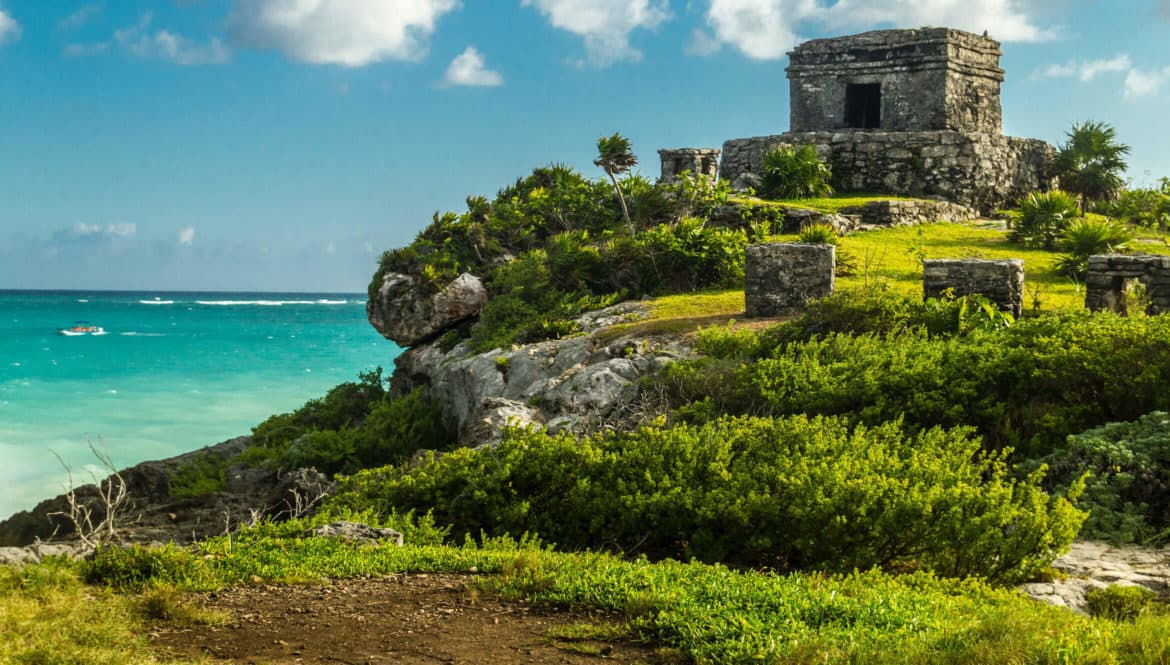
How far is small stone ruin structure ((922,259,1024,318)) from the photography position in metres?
12.6

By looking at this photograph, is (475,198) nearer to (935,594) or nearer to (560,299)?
(560,299)

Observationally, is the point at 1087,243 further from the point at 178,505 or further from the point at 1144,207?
the point at 178,505

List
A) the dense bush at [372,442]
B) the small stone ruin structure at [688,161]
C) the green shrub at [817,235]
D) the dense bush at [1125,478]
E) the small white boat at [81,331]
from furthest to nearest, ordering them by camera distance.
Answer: the small white boat at [81,331] < the small stone ruin structure at [688,161] < the green shrub at [817,235] < the dense bush at [372,442] < the dense bush at [1125,478]

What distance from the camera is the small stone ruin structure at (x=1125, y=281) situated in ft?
42.4

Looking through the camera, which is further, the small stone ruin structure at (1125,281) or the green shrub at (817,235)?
the green shrub at (817,235)

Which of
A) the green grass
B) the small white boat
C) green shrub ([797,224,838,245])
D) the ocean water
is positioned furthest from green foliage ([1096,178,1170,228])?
the small white boat

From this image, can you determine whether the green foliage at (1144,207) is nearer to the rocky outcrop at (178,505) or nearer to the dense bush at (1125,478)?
the dense bush at (1125,478)

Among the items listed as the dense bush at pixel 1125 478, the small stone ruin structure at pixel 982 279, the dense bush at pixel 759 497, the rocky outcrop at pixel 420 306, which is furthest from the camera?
the rocky outcrop at pixel 420 306

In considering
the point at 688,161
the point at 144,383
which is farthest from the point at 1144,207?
the point at 144,383

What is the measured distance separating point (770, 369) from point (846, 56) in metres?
16.1

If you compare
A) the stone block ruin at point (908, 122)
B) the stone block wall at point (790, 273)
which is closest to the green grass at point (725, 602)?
the stone block wall at point (790, 273)

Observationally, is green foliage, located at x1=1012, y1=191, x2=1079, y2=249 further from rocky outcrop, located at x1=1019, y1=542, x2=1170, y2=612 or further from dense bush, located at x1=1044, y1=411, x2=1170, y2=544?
rocky outcrop, located at x1=1019, y1=542, x2=1170, y2=612

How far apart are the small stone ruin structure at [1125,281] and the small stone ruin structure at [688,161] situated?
1228 cm

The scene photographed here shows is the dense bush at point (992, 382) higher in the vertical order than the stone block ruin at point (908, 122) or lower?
lower
